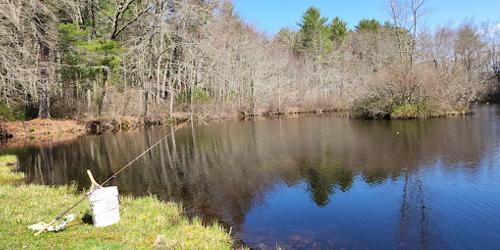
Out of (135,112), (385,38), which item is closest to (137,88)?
(135,112)

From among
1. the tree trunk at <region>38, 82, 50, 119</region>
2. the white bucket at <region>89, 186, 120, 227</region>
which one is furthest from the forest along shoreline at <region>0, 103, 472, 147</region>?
the white bucket at <region>89, 186, 120, 227</region>

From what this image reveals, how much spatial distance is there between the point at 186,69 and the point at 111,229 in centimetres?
3830

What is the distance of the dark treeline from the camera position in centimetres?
3003

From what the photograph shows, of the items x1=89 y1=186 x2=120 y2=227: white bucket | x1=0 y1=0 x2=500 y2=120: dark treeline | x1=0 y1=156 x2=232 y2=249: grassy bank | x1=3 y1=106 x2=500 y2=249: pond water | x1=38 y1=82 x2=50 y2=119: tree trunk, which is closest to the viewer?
x1=0 y1=156 x2=232 y2=249: grassy bank

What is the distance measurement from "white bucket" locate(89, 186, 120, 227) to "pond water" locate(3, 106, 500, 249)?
274cm

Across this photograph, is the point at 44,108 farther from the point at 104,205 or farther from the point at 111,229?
the point at 111,229

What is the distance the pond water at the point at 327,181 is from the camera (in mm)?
8609

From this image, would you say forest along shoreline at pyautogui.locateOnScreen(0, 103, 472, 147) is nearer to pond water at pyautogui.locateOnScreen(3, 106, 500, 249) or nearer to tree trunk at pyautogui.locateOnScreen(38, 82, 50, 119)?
tree trunk at pyautogui.locateOnScreen(38, 82, 50, 119)

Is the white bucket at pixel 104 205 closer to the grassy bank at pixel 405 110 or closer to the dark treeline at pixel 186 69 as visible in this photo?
the dark treeline at pixel 186 69

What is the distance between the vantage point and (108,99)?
1484 inches

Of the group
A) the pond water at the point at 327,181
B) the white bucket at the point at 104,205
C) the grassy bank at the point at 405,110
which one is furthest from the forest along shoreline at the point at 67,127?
the white bucket at the point at 104,205

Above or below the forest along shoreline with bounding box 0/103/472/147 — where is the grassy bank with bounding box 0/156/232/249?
below

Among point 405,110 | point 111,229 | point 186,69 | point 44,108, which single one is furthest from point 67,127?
point 111,229

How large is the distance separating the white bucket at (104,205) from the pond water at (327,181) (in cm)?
274
